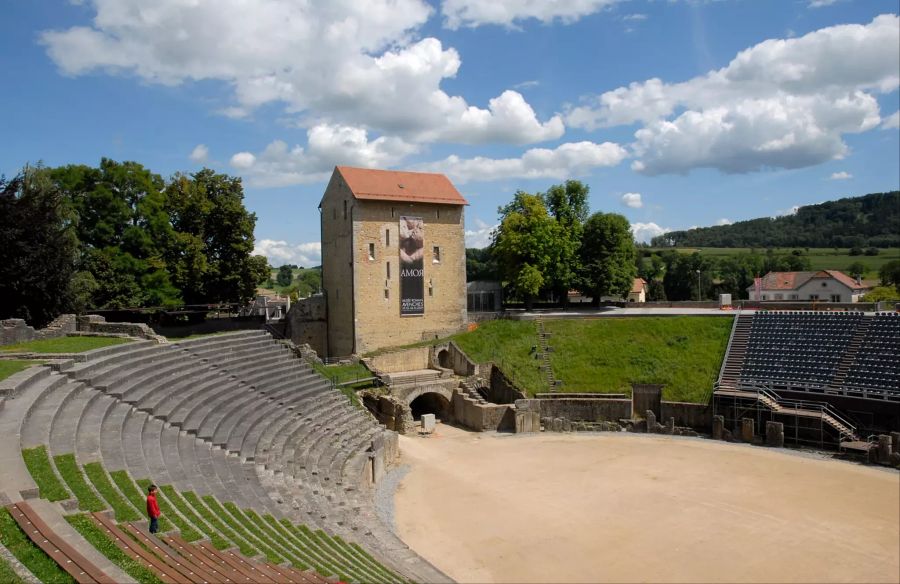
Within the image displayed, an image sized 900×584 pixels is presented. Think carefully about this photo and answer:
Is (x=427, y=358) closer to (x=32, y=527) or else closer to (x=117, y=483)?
(x=117, y=483)

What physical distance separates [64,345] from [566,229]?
109 ft

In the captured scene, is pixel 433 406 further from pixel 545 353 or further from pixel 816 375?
pixel 816 375

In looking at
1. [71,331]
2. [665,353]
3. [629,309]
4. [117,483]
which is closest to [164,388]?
[117,483]

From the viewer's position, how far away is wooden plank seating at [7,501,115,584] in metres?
7.58

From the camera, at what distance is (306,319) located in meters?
39.7

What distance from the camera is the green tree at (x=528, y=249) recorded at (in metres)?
43.2

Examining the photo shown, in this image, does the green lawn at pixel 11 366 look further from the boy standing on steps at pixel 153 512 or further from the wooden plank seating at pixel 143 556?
the wooden plank seating at pixel 143 556

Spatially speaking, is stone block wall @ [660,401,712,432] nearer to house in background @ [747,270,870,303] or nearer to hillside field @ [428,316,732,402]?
hillside field @ [428,316,732,402]

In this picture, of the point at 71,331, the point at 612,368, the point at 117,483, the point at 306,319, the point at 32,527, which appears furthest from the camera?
the point at 306,319

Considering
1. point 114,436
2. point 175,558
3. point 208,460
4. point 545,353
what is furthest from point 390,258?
point 175,558

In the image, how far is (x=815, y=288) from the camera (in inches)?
2322

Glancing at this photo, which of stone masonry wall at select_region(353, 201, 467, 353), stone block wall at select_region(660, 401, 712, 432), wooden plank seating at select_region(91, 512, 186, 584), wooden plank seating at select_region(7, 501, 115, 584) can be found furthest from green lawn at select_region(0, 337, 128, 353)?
stone block wall at select_region(660, 401, 712, 432)

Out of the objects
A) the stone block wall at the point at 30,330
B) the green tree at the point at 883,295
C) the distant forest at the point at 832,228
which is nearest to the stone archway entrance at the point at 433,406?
the stone block wall at the point at 30,330

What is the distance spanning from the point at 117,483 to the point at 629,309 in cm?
3609
